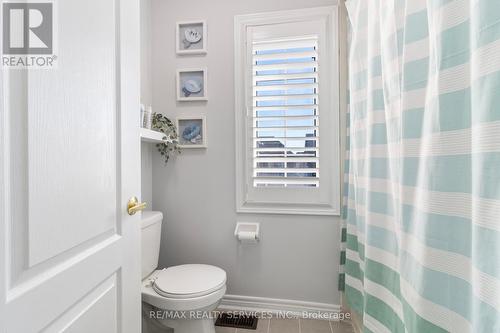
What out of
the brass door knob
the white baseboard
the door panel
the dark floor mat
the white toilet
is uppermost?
the door panel

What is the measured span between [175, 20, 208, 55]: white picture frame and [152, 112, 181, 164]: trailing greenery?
52 cm

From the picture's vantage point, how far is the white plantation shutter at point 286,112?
5.88 feet

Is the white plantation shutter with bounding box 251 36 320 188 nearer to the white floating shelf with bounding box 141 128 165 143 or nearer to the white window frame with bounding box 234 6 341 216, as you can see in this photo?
the white window frame with bounding box 234 6 341 216

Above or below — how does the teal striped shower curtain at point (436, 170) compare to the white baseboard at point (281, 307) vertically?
above

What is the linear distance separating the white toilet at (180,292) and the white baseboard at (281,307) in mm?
417

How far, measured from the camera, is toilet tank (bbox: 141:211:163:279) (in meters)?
1.54

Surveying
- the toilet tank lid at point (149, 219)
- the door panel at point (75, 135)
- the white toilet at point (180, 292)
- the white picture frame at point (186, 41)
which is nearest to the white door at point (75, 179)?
the door panel at point (75, 135)

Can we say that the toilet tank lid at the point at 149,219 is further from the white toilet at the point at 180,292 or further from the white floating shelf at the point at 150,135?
the white floating shelf at the point at 150,135

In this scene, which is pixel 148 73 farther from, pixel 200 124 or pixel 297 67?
pixel 297 67

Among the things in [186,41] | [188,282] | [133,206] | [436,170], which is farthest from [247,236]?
[186,41]

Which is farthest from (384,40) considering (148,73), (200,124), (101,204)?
(148,73)

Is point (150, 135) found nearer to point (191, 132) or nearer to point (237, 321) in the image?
point (191, 132)

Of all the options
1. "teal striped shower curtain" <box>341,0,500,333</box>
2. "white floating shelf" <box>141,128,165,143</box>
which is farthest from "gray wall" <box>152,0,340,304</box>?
"teal striped shower curtain" <box>341,0,500,333</box>

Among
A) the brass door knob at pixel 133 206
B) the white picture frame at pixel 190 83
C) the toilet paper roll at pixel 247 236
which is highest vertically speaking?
the white picture frame at pixel 190 83
